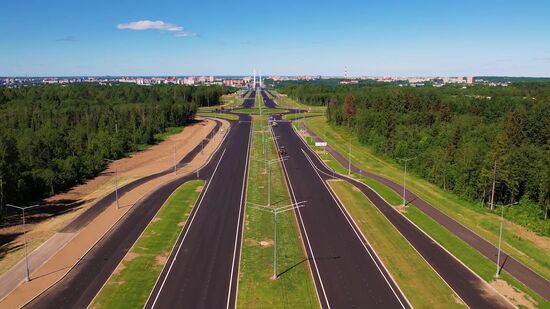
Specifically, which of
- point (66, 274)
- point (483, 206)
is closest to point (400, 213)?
point (483, 206)

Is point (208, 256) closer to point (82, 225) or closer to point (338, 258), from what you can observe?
point (338, 258)

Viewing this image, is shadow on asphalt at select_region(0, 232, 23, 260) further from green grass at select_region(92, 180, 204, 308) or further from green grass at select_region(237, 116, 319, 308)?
green grass at select_region(237, 116, 319, 308)

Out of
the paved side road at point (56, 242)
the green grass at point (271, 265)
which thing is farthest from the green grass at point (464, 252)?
the paved side road at point (56, 242)

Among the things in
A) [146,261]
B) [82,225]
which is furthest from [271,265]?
[82,225]

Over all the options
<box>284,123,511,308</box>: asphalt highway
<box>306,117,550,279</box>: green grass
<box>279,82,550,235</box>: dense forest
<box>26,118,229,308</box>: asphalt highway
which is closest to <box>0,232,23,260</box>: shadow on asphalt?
<box>26,118,229,308</box>: asphalt highway

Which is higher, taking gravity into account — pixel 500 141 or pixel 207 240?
pixel 500 141

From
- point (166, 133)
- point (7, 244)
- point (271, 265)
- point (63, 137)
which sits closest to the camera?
point (271, 265)

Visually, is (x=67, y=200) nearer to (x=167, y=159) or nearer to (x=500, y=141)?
(x=167, y=159)
